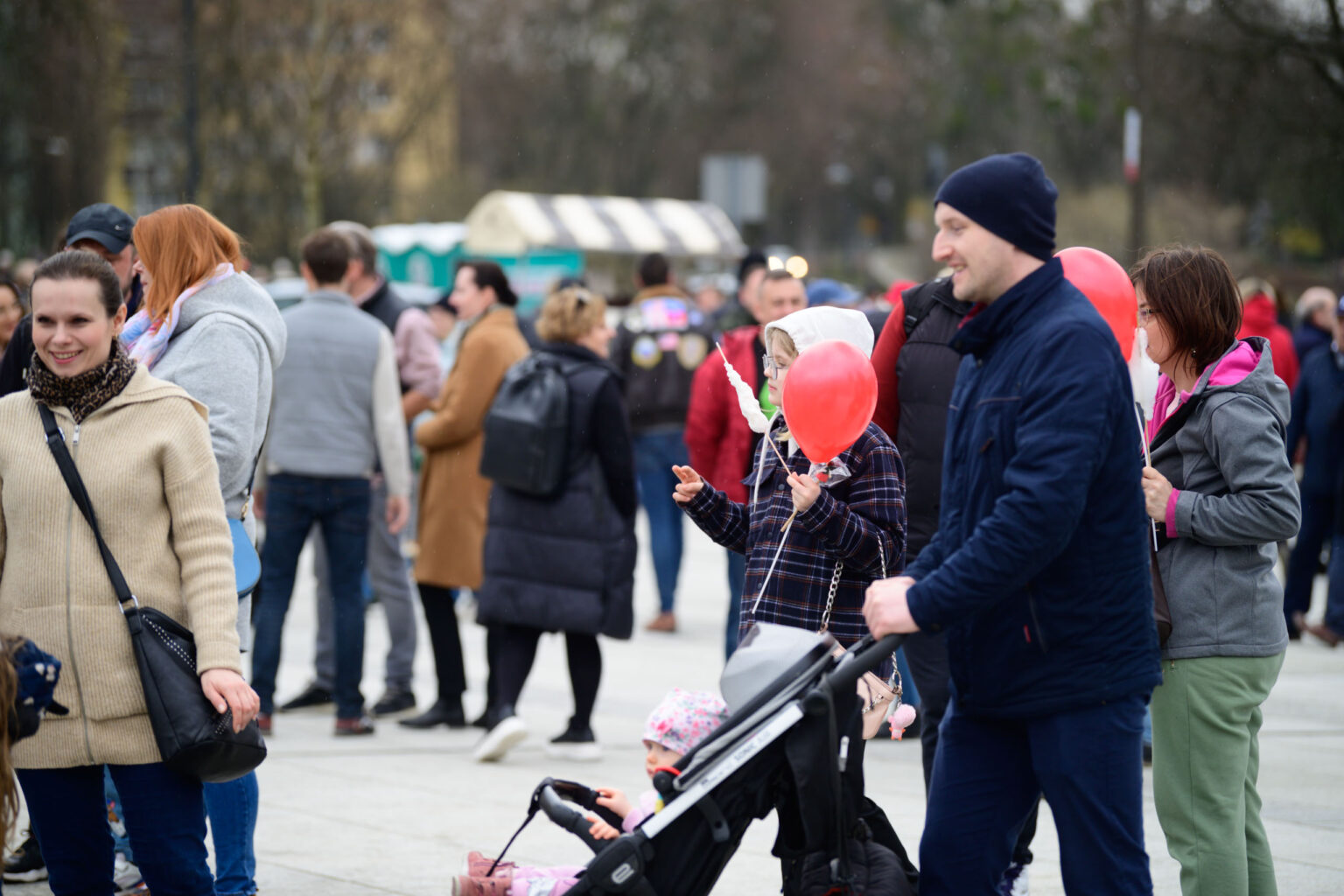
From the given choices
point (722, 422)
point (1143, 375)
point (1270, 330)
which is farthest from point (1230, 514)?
point (1270, 330)

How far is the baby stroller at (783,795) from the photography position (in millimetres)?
3391

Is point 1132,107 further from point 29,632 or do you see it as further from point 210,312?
point 29,632

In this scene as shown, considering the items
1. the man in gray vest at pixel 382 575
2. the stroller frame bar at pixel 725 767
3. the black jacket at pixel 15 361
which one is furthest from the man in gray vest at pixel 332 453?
the stroller frame bar at pixel 725 767

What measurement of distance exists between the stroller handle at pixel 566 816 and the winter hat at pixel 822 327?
4.67 ft

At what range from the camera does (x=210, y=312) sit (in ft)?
15.9

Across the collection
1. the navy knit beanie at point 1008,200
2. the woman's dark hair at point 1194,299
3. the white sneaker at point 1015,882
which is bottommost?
the white sneaker at point 1015,882

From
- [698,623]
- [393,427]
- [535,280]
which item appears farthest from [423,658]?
[535,280]

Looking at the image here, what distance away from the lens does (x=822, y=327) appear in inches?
178

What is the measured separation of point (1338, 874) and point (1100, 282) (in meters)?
2.47

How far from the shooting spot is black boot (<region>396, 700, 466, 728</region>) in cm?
802

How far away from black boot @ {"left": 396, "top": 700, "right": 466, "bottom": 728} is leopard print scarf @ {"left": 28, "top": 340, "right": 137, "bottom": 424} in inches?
177

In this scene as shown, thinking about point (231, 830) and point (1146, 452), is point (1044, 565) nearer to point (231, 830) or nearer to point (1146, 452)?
point (1146, 452)

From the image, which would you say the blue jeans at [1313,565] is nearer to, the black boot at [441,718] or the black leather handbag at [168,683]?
the black boot at [441,718]

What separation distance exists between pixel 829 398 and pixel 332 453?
3.92 meters
